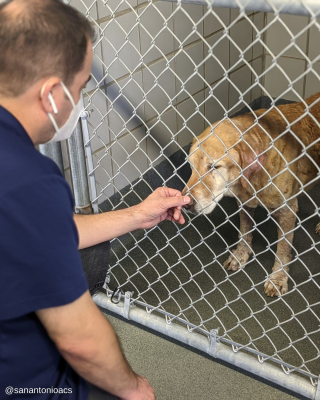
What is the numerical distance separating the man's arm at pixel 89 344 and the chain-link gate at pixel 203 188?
2.19 ft

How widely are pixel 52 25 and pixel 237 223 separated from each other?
6.58ft

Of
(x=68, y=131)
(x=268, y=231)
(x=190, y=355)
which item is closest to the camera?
(x=68, y=131)

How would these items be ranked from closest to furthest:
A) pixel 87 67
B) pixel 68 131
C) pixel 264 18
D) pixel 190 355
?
1. pixel 87 67
2. pixel 68 131
3. pixel 190 355
4. pixel 264 18

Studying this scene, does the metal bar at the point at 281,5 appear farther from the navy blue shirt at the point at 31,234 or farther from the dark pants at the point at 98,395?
the dark pants at the point at 98,395

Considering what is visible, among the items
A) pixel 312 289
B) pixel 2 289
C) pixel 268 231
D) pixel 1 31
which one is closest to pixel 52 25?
pixel 1 31

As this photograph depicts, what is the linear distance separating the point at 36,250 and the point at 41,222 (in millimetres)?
53

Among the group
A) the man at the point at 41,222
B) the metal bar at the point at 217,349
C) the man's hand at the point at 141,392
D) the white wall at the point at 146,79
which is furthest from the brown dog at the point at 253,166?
the man at the point at 41,222

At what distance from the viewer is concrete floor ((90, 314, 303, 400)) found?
5.68 ft

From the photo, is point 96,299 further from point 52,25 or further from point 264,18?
point 264,18

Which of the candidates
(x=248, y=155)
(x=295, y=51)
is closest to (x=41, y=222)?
(x=248, y=155)

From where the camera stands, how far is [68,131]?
117 cm

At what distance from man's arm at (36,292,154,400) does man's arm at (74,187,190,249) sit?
1.84ft

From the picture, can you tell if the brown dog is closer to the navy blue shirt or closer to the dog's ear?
the dog's ear

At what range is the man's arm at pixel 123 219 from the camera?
1.61 meters
